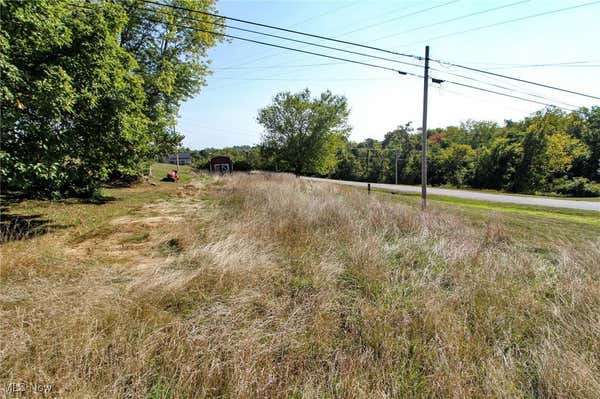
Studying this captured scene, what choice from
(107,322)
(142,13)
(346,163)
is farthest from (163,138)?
(346,163)

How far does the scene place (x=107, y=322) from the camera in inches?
95.0

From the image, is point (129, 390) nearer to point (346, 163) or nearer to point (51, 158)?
point (51, 158)

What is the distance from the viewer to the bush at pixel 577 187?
2098 centimetres

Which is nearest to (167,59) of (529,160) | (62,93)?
(62,93)

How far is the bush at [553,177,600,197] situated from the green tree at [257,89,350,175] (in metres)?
22.1

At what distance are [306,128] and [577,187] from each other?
27208mm

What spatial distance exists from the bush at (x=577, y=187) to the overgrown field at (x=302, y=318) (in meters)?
25.9

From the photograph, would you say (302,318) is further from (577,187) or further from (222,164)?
(577,187)

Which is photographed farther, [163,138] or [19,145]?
[163,138]

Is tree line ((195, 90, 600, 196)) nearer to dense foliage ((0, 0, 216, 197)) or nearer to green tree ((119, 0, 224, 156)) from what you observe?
green tree ((119, 0, 224, 156))

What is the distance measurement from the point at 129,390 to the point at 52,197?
11.5 metres

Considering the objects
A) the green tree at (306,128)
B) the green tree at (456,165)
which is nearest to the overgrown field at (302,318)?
the green tree at (306,128)

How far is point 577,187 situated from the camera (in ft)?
73.2

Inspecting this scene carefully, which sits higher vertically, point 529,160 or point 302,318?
point 529,160
